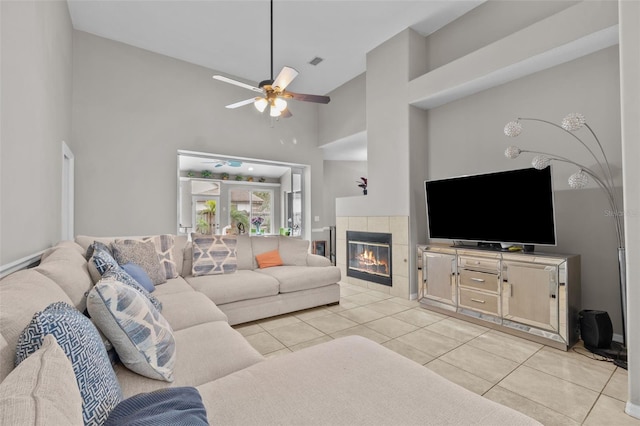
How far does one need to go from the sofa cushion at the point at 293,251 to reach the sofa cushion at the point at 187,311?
5.10 ft

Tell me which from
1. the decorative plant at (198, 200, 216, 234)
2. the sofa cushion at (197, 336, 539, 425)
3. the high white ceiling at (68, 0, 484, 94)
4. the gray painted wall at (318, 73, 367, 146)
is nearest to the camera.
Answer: the sofa cushion at (197, 336, 539, 425)

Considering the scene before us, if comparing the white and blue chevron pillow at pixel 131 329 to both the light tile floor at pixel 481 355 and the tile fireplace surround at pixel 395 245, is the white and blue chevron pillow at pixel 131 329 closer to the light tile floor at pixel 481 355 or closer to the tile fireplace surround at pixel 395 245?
the light tile floor at pixel 481 355

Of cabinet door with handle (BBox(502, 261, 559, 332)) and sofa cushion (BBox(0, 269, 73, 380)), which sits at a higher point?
sofa cushion (BBox(0, 269, 73, 380))

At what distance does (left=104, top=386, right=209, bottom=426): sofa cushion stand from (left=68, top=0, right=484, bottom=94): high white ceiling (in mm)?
3968

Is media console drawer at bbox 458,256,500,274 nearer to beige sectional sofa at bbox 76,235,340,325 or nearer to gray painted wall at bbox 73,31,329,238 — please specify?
beige sectional sofa at bbox 76,235,340,325

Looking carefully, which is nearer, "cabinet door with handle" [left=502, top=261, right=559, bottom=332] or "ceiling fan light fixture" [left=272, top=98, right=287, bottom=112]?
"cabinet door with handle" [left=502, top=261, right=559, bottom=332]

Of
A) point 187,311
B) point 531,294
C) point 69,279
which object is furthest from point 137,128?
point 531,294

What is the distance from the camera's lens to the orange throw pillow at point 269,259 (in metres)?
3.81

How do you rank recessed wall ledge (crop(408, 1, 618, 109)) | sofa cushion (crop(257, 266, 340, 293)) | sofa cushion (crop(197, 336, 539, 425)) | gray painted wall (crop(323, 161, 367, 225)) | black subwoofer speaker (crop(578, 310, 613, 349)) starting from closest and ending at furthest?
1. sofa cushion (crop(197, 336, 539, 425))
2. black subwoofer speaker (crop(578, 310, 613, 349))
3. recessed wall ledge (crop(408, 1, 618, 109))
4. sofa cushion (crop(257, 266, 340, 293))
5. gray painted wall (crop(323, 161, 367, 225))

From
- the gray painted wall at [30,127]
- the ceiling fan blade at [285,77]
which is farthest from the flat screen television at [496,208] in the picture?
the gray painted wall at [30,127]

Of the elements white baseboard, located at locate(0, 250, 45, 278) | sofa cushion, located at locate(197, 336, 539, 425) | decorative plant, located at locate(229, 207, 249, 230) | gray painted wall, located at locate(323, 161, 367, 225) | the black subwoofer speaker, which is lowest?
the black subwoofer speaker

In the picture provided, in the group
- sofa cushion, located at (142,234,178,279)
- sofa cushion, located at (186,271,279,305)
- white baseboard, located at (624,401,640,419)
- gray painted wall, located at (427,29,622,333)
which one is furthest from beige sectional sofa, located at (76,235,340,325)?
white baseboard, located at (624,401,640,419)

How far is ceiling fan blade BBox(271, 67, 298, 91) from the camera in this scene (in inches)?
104

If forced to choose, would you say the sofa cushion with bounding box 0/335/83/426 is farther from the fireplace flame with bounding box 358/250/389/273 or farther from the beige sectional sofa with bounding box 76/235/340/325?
Answer: the fireplace flame with bounding box 358/250/389/273
